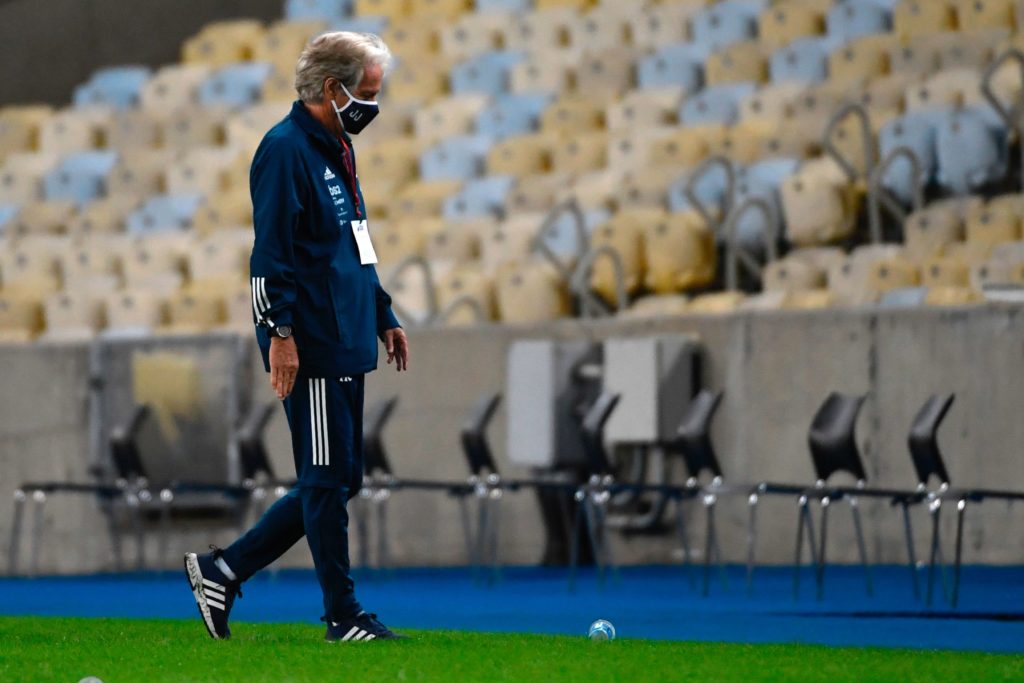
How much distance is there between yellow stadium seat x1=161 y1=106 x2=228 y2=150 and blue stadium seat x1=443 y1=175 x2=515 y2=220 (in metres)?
3.13

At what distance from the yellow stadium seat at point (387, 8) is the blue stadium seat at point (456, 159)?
2980 mm

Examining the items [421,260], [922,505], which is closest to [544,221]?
[421,260]

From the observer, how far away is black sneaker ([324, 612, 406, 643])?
17.2ft

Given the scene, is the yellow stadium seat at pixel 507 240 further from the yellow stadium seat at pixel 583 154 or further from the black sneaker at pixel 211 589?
the black sneaker at pixel 211 589

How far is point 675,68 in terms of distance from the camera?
1471 cm

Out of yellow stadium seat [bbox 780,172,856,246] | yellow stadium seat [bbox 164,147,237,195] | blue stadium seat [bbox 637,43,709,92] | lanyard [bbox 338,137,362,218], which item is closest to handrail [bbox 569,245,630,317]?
yellow stadium seat [bbox 780,172,856,246]

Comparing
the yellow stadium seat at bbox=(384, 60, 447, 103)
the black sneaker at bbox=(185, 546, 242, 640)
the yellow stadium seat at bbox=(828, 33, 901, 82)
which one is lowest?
the black sneaker at bbox=(185, 546, 242, 640)

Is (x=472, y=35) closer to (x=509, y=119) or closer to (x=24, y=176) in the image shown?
(x=509, y=119)

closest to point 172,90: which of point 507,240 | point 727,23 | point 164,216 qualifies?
point 164,216

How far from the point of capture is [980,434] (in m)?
9.77

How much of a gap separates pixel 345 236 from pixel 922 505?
540 cm

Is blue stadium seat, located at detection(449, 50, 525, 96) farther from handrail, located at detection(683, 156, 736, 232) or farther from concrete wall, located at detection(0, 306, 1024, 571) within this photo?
concrete wall, located at detection(0, 306, 1024, 571)

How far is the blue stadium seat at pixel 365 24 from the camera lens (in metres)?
17.2

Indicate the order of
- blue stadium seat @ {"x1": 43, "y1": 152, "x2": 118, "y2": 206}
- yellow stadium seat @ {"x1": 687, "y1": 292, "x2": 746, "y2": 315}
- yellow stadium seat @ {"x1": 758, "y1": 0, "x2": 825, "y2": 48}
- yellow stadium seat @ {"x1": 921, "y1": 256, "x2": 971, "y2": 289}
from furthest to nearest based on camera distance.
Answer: blue stadium seat @ {"x1": 43, "y1": 152, "x2": 118, "y2": 206}
yellow stadium seat @ {"x1": 758, "y1": 0, "x2": 825, "y2": 48}
yellow stadium seat @ {"x1": 687, "y1": 292, "x2": 746, "y2": 315}
yellow stadium seat @ {"x1": 921, "y1": 256, "x2": 971, "y2": 289}
